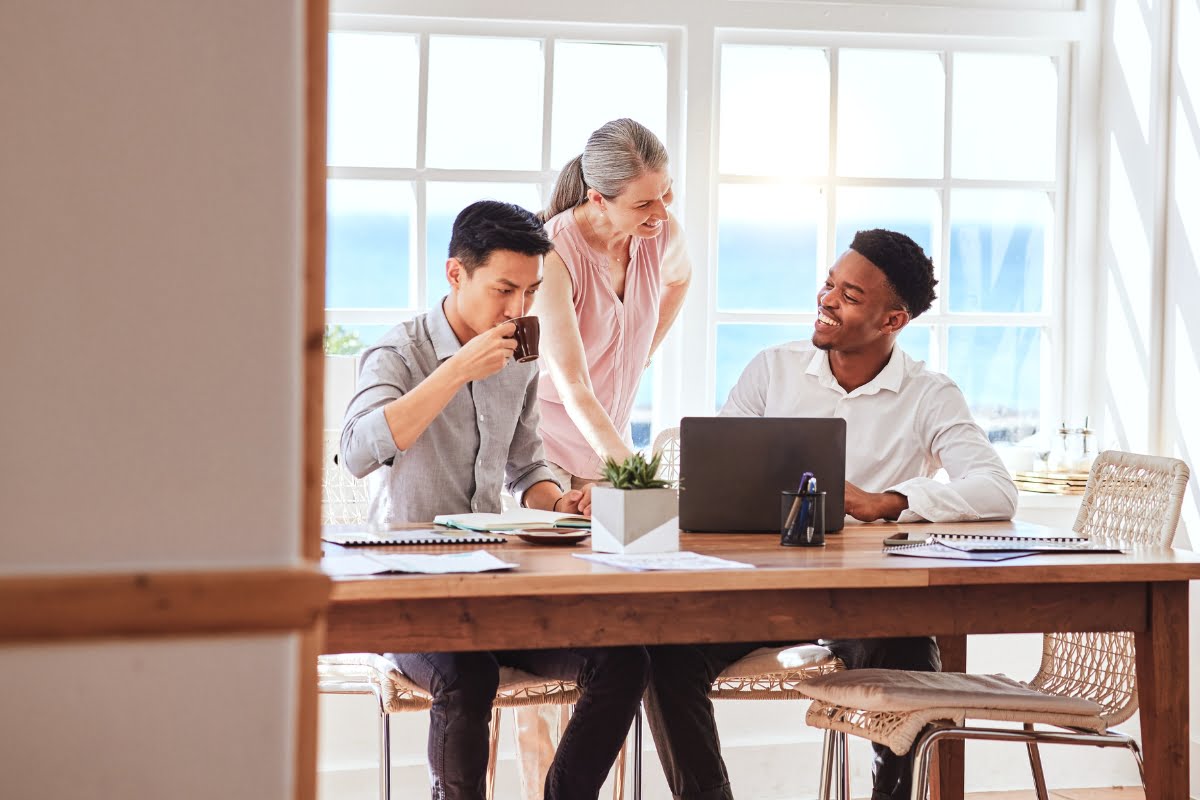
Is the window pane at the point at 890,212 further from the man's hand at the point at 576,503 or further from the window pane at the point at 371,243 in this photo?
the man's hand at the point at 576,503

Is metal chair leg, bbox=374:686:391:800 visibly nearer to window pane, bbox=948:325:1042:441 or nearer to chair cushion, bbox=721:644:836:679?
chair cushion, bbox=721:644:836:679

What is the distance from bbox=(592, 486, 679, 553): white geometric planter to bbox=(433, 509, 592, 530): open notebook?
223mm

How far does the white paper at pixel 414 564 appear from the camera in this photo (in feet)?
5.27

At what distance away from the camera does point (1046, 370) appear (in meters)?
3.73

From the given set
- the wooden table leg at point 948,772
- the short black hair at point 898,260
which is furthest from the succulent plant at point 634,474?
the short black hair at point 898,260

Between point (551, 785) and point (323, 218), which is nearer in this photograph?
point (323, 218)

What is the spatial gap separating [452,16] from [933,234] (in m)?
1.51

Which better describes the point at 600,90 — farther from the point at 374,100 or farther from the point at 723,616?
the point at 723,616

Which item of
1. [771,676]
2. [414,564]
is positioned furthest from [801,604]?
[771,676]

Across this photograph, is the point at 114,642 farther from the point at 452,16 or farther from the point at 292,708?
the point at 452,16

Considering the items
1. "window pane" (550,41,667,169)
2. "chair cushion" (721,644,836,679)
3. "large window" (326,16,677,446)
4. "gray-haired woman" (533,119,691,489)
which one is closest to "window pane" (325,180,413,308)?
"large window" (326,16,677,446)

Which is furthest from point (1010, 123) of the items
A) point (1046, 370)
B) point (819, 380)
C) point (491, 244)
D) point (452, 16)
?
point (491, 244)

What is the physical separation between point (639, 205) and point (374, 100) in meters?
0.97

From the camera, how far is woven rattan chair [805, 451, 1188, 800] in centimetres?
196
